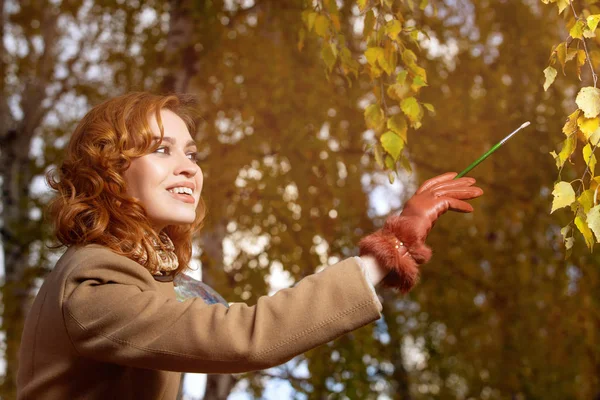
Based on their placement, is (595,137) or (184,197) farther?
(184,197)

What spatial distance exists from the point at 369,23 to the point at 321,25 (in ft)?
0.76

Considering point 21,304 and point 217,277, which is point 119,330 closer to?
point 217,277

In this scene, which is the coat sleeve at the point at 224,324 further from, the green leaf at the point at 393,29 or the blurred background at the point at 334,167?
the blurred background at the point at 334,167

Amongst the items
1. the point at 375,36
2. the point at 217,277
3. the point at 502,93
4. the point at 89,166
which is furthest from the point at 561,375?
the point at 89,166

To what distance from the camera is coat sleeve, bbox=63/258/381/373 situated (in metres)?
1.56

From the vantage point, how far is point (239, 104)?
20.4 feet

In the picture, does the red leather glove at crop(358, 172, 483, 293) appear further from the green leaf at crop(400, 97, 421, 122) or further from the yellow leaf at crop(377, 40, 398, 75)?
the yellow leaf at crop(377, 40, 398, 75)

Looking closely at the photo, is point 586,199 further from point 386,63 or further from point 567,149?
point 386,63

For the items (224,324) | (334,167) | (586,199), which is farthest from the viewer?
(334,167)

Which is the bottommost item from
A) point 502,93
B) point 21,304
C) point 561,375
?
point 561,375

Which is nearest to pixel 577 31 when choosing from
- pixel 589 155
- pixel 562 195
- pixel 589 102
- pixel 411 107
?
pixel 589 102

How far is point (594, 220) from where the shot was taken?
1797mm

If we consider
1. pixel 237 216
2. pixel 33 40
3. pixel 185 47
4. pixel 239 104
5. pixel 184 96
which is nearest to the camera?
pixel 184 96

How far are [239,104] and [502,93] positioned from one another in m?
2.95
